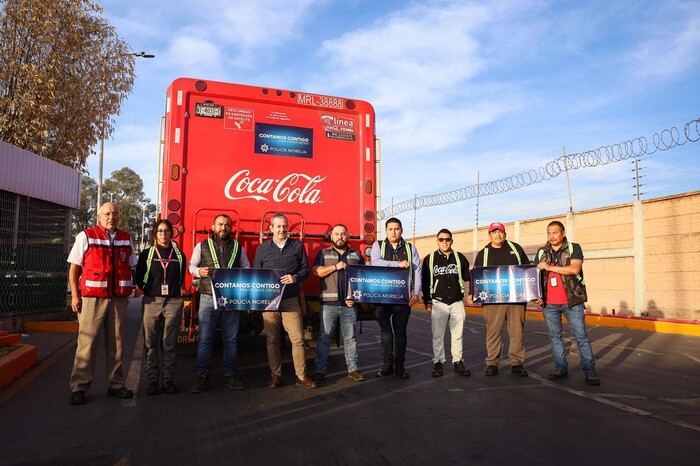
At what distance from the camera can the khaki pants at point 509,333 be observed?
7121mm

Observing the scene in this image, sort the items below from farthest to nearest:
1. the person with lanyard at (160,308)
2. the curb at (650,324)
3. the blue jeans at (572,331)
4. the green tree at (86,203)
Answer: the green tree at (86,203)
the curb at (650,324)
the blue jeans at (572,331)
the person with lanyard at (160,308)

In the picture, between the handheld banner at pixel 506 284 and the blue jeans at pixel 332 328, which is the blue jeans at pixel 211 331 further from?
the handheld banner at pixel 506 284

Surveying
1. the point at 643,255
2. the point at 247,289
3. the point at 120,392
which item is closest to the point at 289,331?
the point at 247,289

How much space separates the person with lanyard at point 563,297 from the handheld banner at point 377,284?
178 cm

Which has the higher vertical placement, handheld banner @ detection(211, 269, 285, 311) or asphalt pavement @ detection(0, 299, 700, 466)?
handheld banner @ detection(211, 269, 285, 311)

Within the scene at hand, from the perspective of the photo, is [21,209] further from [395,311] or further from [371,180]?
[395,311]

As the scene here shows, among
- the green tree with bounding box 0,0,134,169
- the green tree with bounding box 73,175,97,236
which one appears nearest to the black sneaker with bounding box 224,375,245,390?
the green tree with bounding box 0,0,134,169

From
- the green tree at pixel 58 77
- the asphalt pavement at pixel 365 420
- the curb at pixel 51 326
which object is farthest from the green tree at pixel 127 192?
the asphalt pavement at pixel 365 420

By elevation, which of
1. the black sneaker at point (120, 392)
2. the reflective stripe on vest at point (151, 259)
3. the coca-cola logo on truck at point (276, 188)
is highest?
the coca-cola logo on truck at point (276, 188)

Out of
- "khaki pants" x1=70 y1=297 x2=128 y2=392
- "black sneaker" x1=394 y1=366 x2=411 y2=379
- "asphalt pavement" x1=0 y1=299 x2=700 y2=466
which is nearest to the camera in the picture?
"asphalt pavement" x1=0 y1=299 x2=700 y2=466

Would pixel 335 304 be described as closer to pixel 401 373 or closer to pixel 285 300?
pixel 285 300

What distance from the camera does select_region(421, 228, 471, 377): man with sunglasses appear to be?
702 centimetres

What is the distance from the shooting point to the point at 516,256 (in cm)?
728

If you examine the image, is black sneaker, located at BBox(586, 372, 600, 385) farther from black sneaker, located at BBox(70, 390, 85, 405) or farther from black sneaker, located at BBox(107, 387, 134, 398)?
black sneaker, located at BBox(70, 390, 85, 405)
